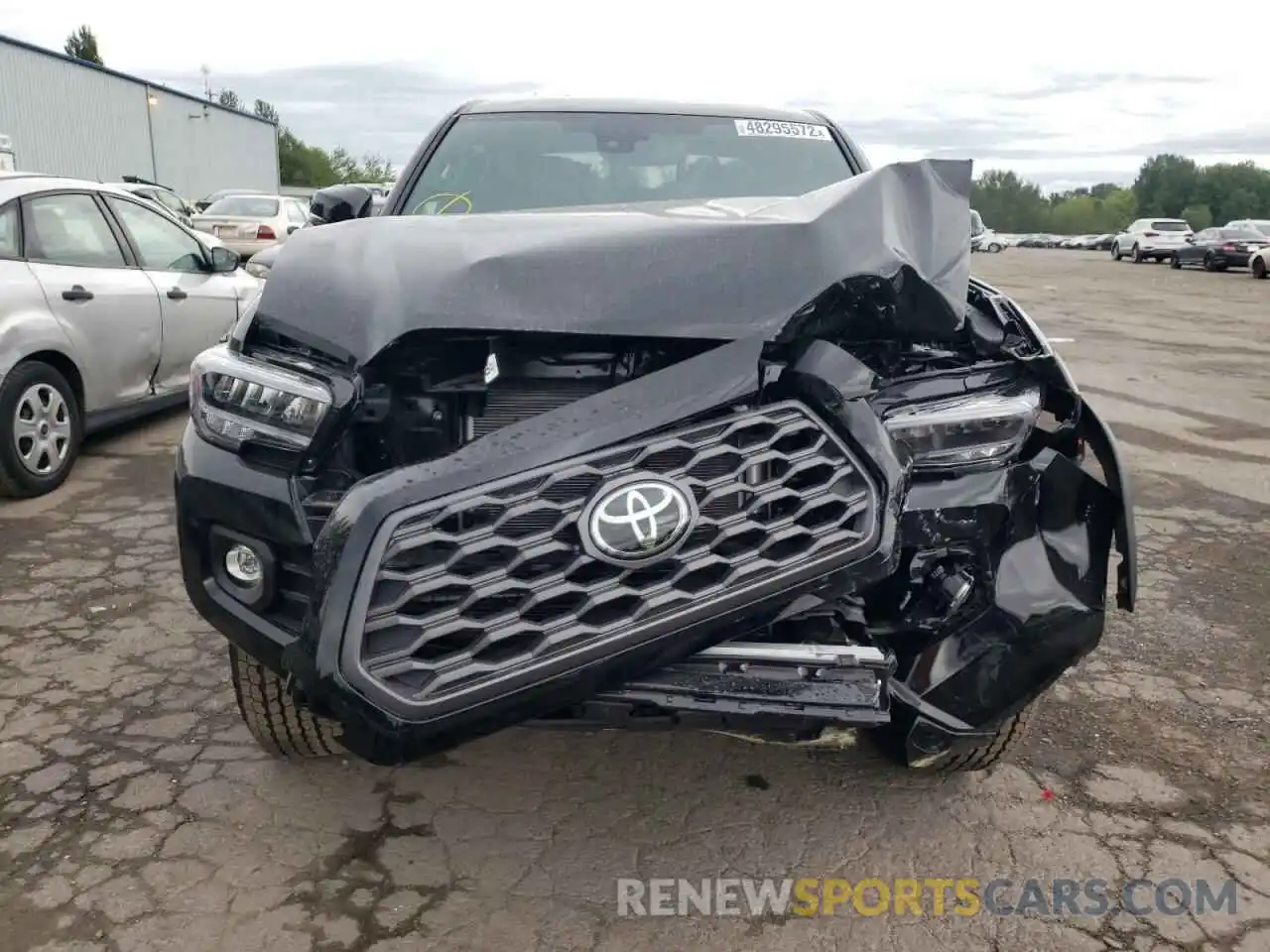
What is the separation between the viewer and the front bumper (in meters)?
1.80

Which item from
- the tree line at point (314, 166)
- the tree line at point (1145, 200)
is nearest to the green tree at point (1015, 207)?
the tree line at point (1145, 200)

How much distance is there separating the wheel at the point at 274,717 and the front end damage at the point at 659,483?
13.6 inches

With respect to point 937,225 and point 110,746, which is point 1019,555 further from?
point 110,746

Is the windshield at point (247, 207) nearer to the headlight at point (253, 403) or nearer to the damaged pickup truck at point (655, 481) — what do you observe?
the headlight at point (253, 403)

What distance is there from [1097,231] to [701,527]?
4620 inches

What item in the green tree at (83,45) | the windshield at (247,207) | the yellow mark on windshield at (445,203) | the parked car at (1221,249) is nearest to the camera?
the yellow mark on windshield at (445,203)

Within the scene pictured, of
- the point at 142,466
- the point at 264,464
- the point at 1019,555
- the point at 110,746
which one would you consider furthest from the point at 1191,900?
the point at 142,466

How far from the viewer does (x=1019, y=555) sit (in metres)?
2.17

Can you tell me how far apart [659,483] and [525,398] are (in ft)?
1.72

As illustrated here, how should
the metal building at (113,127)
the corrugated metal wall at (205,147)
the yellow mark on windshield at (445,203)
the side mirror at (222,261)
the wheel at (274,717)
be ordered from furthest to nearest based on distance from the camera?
the corrugated metal wall at (205,147) < the metal building at (113,127) < the side mirror at (222,261) < the yellow mark on windshield at (445,203) < the wheel at (274,717)

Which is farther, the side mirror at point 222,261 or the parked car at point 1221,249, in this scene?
the parked car at point 1221,249

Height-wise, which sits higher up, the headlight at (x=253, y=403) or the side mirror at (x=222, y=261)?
the headlight at (x=253, y=403)

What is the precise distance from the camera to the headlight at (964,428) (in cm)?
213

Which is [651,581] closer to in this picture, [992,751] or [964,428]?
[964,428]
